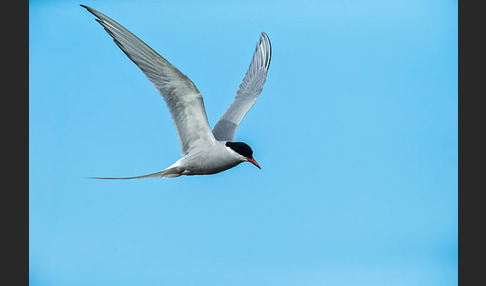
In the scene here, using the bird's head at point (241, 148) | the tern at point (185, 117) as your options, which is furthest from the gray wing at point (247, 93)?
the bird's head at point (241, 148)

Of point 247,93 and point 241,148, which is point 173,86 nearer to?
point 241,148

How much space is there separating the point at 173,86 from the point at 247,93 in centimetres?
125

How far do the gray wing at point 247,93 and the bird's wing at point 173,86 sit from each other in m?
0.53

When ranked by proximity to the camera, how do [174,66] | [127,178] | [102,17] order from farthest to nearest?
[127,178] → [174,66] → [102,17]

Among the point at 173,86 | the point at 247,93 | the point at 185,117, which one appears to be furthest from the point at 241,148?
the point at 247,93

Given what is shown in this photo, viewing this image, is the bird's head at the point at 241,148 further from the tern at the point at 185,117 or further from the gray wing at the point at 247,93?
the gray wing at the point at 247,93

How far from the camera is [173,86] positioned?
12.8ft

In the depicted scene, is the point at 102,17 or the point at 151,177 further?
the point at 151,177

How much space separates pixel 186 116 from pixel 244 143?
1.50 feet

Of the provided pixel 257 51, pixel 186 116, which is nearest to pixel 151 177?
pixel 186 116

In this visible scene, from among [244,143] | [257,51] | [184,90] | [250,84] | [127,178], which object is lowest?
[127,178]

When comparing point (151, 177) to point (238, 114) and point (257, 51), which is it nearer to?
point (238, 114)

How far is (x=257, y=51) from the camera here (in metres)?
5.29

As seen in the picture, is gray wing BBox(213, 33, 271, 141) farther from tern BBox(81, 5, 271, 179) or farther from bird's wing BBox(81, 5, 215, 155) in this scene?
bird's wing BBox(81, 5, 215, 155)
